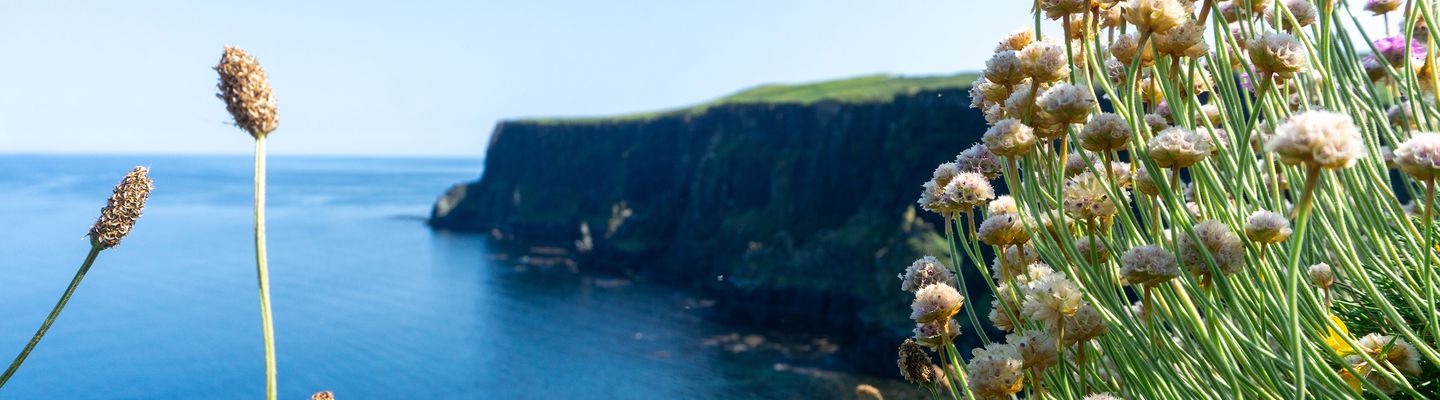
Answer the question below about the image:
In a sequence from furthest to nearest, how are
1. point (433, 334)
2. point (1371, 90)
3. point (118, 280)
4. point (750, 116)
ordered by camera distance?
1. point (750, 116)
2. point (118, 280)
3. point (433, 334)
4. point (1371, 90)

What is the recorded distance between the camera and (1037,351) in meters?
2.03

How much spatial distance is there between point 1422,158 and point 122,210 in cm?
258

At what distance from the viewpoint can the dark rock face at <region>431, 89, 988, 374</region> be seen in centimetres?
6938

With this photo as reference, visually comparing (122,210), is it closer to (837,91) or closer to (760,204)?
(760,204)

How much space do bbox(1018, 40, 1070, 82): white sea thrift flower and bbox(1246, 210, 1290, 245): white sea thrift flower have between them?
55 centimetres

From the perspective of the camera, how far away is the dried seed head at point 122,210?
6.08 ft

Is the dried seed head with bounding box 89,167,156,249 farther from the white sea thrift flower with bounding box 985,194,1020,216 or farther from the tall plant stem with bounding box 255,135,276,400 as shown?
the white sea thrift flower with bounding box 985,194,1020,216

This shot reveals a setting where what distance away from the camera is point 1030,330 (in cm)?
219

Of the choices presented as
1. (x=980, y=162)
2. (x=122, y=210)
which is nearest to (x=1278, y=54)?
(x=980, y=162)

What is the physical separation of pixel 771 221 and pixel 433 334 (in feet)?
119

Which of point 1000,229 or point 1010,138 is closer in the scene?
point 1010,138

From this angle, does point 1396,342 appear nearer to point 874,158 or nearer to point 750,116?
point 874,158

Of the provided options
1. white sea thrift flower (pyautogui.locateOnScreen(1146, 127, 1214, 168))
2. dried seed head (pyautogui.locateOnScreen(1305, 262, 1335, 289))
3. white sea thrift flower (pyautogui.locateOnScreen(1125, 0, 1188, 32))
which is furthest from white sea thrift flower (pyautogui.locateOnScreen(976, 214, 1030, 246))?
dried seed head (pyautogui.locateOnScreen(1305, 262, 1335, 289))

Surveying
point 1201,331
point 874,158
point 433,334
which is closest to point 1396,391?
point 1201,331
